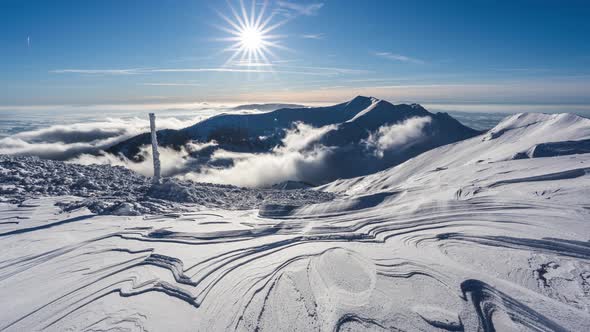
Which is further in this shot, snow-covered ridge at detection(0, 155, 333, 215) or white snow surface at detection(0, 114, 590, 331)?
snow-covered ridge at detection(0, 155, 333, 215)

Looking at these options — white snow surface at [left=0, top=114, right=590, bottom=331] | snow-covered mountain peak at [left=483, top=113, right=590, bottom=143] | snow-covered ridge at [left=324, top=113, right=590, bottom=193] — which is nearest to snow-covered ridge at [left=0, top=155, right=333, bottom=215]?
white snow surface at [left=0, top=114, right=590, bottom=331]

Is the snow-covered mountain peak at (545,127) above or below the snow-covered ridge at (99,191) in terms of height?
above

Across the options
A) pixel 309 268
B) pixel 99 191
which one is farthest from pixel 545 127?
pixel 99 191

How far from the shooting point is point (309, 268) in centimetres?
776

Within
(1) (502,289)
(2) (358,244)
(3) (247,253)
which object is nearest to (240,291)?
(3) (247,253)

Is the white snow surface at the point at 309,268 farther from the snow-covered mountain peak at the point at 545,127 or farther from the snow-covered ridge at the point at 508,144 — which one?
the snow-covered mountain peak at the point at 545,127

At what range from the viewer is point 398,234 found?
33.9ft

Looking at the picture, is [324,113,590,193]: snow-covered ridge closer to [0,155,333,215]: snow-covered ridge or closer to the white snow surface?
the white snow surface

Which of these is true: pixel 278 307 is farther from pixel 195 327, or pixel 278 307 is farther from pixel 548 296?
A: pixel 548 296

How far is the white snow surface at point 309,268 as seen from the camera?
5836 millimetres

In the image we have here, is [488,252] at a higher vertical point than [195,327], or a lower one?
higher

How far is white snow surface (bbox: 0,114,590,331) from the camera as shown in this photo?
230 inches

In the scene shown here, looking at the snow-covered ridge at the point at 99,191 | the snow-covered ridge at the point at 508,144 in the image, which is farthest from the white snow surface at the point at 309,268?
the snow-covered ridge at the point at 508,144

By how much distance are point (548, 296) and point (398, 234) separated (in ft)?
15.0
